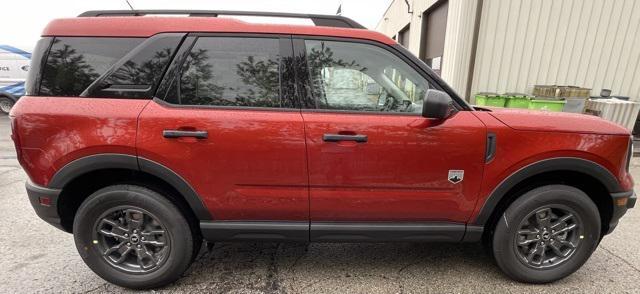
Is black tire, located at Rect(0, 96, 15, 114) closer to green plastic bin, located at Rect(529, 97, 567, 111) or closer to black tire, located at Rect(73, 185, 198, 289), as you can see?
black tire, located at Rect(73, 185, 198, 289)

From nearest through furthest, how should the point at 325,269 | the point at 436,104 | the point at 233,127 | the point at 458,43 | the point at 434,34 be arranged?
the point at 436,104
the point at 233,127
the point at 325,269
the point at 458,43
the point at 434,34

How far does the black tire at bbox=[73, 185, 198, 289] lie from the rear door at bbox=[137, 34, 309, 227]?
0.29m

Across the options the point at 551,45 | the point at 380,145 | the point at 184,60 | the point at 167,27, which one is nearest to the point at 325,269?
the point at 380,145

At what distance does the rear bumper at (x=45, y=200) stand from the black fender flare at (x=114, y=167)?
0.05m

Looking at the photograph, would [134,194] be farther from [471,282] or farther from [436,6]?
[436,6]

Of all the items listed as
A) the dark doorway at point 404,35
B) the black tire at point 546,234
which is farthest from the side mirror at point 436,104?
the dark doorway at point 404,35

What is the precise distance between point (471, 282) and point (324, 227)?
125 cm

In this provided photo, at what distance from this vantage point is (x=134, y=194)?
235cm

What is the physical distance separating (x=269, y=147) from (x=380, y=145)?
2.39ft

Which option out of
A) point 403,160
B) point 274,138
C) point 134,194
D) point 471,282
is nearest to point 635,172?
point 471,282

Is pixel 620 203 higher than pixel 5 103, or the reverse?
pixel 620 203

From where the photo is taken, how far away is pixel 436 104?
212 cm

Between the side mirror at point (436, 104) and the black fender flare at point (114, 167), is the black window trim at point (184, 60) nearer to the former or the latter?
the black fender flare at point (114, 167)

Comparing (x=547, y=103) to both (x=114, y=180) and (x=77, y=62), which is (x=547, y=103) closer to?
(x=114, y=180)
